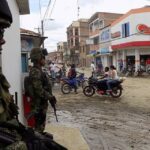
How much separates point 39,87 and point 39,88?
0.02 meters

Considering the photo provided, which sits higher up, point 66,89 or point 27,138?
point 27,138

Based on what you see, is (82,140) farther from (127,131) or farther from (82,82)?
(82,82)

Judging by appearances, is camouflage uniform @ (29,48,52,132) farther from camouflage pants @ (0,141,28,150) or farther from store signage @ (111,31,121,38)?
store signage @ (111,31,121,38)

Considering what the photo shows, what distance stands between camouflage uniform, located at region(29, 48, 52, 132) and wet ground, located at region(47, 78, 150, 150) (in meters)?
1.20

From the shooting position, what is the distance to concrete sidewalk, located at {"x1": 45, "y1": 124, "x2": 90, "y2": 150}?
261 inches

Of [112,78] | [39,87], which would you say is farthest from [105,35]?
[39,87]

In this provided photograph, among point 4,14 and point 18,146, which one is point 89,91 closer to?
point 4,14

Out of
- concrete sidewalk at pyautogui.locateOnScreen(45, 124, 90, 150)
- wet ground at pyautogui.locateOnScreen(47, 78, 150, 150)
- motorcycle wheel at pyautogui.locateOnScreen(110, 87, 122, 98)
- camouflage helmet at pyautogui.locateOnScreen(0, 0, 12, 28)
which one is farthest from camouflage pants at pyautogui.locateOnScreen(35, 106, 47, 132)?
motorcycle wheel at pyautogui.locateOnScreen(110, 87, 122, 98)

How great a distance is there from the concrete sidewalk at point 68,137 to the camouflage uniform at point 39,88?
82cm

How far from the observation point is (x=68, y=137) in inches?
292

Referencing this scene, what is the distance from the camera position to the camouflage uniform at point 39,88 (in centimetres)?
585

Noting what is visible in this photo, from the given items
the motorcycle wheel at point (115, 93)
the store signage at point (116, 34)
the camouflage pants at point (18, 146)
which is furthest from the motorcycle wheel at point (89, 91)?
the store signage at point (116, 34)

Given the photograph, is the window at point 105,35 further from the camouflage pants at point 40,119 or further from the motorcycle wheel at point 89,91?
the camouflage pants at point 40,119

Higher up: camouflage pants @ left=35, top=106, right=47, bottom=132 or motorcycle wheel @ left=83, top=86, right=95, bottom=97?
camouflage pants @ left=35, top=106, right=47, bottom=132
